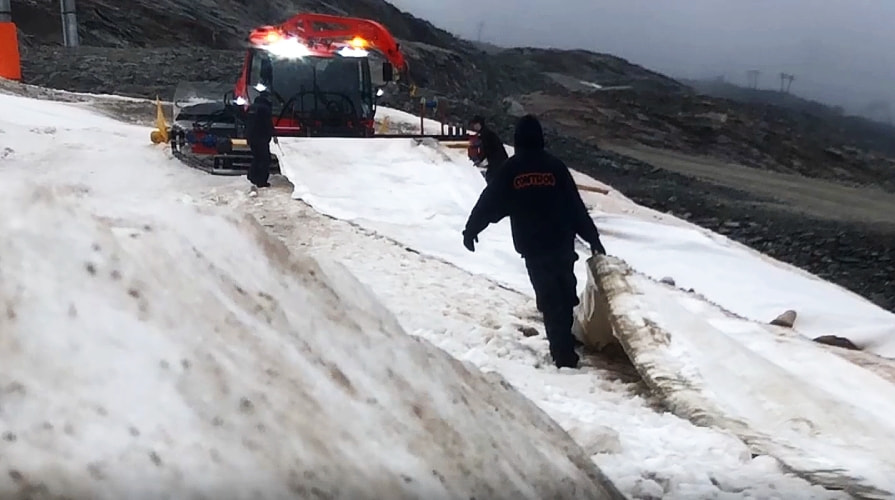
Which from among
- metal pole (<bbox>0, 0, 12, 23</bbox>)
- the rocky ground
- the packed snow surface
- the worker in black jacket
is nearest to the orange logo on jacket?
the packed snow surface

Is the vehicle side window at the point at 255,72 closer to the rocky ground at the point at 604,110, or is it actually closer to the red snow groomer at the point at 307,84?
the red snow groomer at the point at 307,84

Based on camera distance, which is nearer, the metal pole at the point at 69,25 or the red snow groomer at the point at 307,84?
the red snow groomer at the point at 307,84

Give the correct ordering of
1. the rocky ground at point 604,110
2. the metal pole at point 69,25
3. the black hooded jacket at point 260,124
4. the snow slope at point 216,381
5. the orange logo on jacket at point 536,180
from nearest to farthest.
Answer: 1. the snow slope at point 216,381
2. the orange logo on jacket at point 536,180
3. the black hooded jacket at point 260,124
4. the rocky ground at point 604,110
5. the metal pole at point 69,25

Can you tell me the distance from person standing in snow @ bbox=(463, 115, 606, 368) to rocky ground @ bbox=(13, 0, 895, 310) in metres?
6.81

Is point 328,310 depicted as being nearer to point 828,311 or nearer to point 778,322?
point 778,322

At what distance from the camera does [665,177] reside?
1633cm

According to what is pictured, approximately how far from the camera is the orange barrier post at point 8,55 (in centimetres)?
1977

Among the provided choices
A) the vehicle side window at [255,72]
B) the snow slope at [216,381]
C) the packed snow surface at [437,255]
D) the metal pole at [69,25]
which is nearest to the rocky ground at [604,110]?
the metal pole at [69,25]

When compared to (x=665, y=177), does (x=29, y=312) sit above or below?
above

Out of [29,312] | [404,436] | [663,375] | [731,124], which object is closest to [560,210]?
[663,375]

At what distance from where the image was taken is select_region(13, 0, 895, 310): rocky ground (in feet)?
40.9

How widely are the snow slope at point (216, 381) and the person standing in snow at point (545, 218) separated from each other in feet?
4.87

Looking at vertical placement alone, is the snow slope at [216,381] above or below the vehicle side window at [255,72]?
below

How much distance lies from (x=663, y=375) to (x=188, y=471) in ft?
8.41
